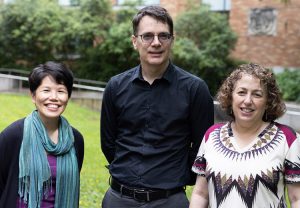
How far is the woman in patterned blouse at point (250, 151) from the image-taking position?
2625 mm

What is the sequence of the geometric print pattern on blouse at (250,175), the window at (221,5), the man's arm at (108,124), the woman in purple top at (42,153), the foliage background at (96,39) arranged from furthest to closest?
the window at (221,5)
the foliage background at (96,39)
the man's arm at (108,124)
the woman in purple top at (42,153)
the geometric print pattern on blouse at (250,175)

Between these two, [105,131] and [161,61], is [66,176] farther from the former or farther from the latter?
[161,61]

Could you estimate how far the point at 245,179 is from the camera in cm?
265

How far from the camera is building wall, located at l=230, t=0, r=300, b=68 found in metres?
20.1

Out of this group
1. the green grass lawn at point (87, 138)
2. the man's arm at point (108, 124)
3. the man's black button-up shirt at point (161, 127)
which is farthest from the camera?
the green grass lawn at point (87, 138)

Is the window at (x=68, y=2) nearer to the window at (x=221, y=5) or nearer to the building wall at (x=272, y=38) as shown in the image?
the window at (x=221, y=5)

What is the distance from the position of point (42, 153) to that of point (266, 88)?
1407mm

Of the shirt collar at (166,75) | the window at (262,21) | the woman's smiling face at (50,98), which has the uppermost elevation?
the window at (262,21)

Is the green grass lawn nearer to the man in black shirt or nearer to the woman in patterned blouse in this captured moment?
the man in black shirt

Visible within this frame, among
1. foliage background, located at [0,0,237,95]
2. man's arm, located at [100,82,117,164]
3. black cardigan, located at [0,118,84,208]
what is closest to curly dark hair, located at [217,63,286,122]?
man's arm, located at [100,82,117,164]

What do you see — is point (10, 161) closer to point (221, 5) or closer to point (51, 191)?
point (51, 191)

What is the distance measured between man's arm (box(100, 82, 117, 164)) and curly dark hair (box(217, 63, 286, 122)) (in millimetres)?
867

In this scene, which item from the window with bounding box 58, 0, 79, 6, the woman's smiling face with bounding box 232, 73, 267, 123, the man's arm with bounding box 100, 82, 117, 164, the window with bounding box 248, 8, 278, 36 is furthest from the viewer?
the window with bounding box 58, 0, 79, 6

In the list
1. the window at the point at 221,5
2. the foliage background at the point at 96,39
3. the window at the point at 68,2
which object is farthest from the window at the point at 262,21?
the window at the point at 68,2
